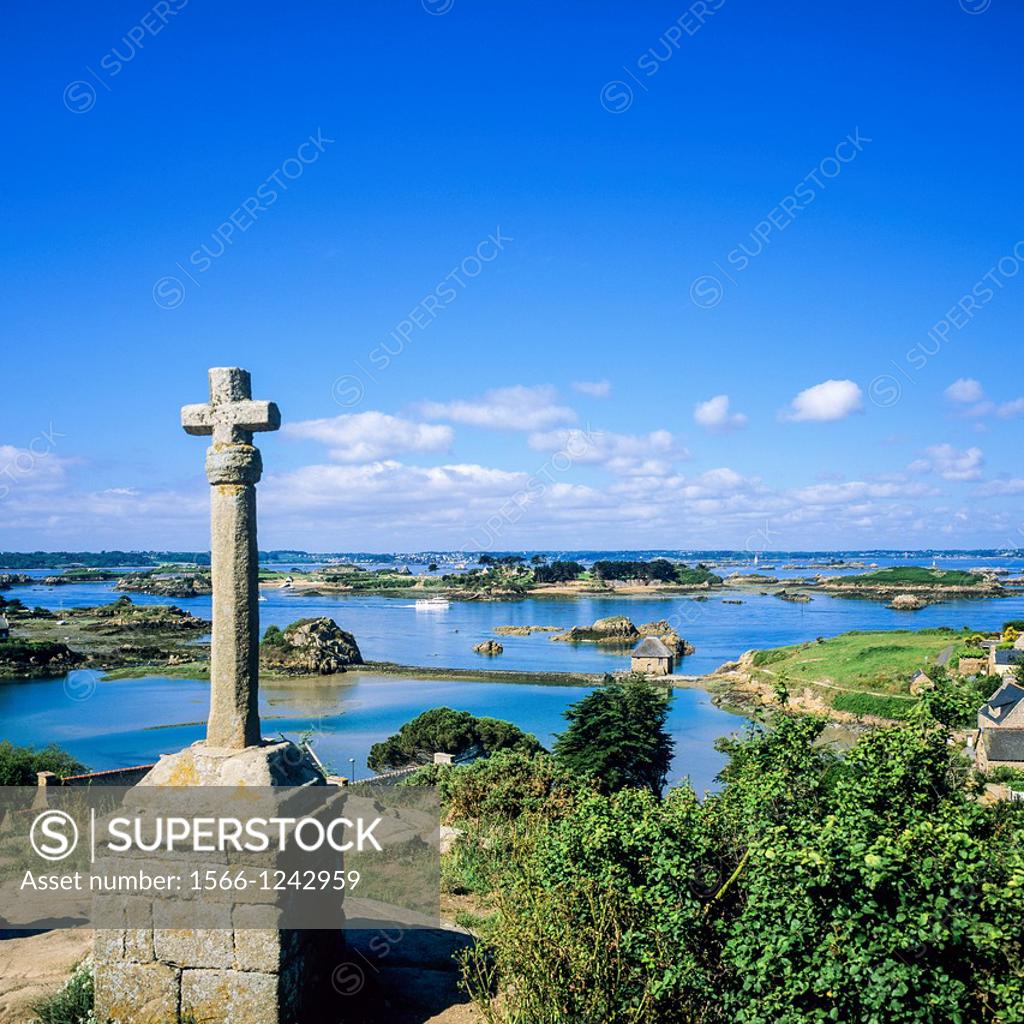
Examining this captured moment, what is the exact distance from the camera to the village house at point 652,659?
64500 millimetres

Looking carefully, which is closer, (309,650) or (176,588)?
(309,650)

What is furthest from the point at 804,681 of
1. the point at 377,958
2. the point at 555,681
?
the point at 377,958

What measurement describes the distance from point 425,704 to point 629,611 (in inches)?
2725

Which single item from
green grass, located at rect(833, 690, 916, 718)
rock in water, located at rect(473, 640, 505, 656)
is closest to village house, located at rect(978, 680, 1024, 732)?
green grass, located at rect(833, 690, 916, 718)

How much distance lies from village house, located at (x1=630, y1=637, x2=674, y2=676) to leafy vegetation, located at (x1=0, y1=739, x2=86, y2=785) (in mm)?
45636

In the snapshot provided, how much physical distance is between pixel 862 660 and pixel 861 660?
0.06m

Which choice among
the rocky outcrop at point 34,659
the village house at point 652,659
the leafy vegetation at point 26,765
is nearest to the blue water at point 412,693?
the rocky outcrop at point 34,659

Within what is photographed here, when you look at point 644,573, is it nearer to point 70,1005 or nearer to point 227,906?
point 70,1005

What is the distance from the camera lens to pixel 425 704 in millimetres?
53531

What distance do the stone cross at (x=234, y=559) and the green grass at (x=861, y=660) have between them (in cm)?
4471

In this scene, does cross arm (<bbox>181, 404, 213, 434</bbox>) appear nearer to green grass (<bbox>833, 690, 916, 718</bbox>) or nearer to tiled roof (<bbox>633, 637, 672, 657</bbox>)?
green grass (<bbox>833, 690, 916, 718</bbox>)

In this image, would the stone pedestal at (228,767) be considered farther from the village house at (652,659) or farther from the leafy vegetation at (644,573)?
the leafy vegetation at (644,573)

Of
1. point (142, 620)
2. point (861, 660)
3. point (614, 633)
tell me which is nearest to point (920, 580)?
point (614, 633)

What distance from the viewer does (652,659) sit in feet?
214
